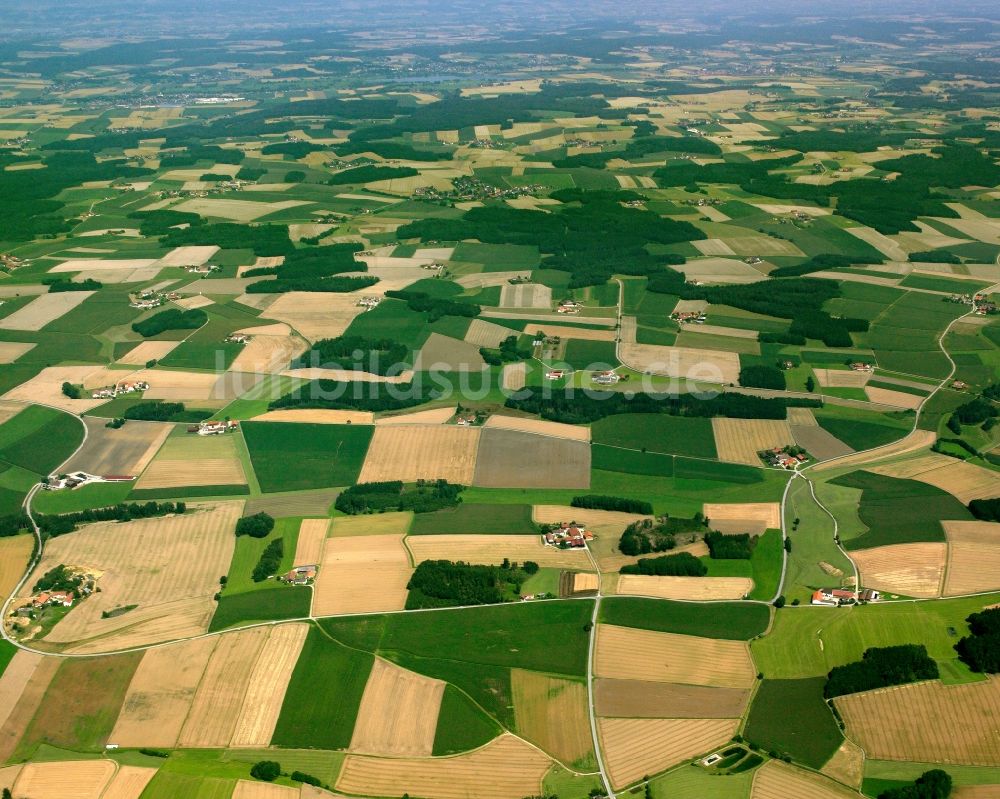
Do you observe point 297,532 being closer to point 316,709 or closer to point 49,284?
point 316,709

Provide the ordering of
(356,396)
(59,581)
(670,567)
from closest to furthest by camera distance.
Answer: (59,581)
(670,567)
(356,396)

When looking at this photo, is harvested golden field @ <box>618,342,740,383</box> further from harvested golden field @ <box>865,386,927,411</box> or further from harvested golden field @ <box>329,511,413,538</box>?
harvested golden field @ <box>329,511,413,538</box>

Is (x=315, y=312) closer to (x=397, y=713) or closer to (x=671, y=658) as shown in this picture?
(x=397, y=713)

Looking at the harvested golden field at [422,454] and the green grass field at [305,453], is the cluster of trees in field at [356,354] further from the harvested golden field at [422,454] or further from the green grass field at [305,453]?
the harvested golden field at [422,454]

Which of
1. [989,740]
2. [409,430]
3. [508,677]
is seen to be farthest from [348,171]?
[989,740]

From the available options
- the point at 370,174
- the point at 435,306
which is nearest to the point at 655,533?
the point at 435,306

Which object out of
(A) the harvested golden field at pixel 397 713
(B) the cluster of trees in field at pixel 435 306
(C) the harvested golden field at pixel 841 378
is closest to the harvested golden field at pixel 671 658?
(A) the harvested golden field at pixel 397 713

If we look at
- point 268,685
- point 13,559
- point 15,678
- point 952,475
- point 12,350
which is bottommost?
point 12,350

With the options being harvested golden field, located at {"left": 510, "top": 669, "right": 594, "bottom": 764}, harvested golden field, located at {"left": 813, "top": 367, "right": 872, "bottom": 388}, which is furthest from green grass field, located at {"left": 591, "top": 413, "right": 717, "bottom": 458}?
Answer: harvested golden field, located at {"left": 510, "top": 669, "right": 594, "bottom": 764}
